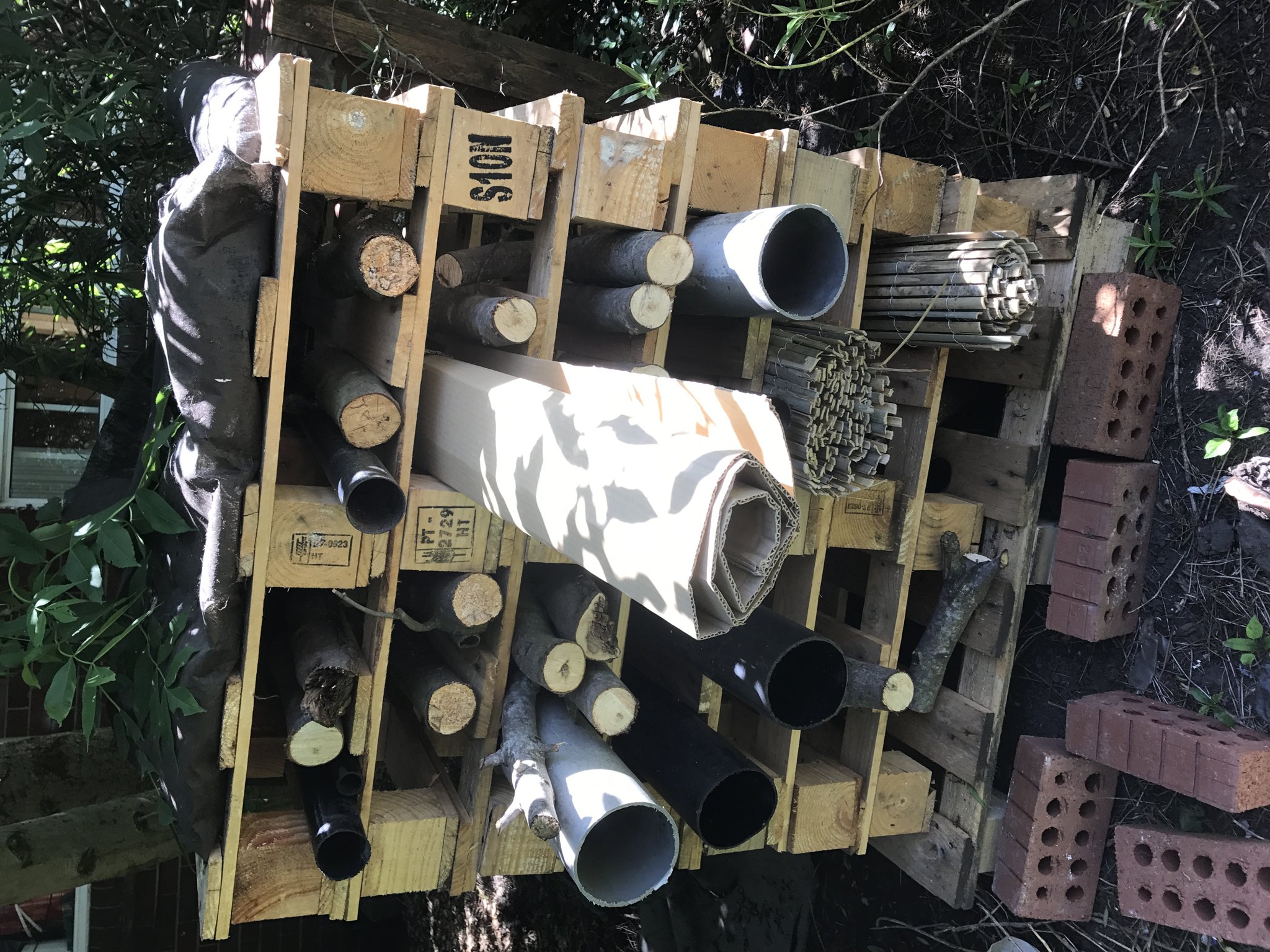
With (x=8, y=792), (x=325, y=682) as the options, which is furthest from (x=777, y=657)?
(x=8, y=792)

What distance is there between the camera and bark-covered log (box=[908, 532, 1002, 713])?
8.65 ft

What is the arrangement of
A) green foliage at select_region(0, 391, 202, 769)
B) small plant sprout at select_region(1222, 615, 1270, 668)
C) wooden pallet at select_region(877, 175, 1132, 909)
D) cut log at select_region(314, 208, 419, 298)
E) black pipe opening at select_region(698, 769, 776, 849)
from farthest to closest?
wooden pallet at select_region(877, 175, 1132, 909)
small plant sprout at select_region(1222, 615, 1270, 668)
black pipe opening at select_region(698, 769, 776, 849)
green foliage at select_region(0, 391, 202, 769)
cut log at select_region(314, 208, 419, 298)

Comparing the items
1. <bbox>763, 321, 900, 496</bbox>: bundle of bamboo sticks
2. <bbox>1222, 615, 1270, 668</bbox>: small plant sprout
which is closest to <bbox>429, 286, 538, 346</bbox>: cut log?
<bbox>763, 321, 900, 496</bbox>: bundle of bamboo sticks

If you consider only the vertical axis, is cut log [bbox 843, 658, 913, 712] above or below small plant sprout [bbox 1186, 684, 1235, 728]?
below

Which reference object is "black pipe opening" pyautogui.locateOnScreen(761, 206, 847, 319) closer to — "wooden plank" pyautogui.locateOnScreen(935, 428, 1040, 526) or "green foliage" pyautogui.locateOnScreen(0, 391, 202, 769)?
"wooden plank" pyautogui.locateOnScreen(935, 428, 1040, 526)

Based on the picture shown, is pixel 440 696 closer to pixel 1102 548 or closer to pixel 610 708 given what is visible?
pixel 610 708

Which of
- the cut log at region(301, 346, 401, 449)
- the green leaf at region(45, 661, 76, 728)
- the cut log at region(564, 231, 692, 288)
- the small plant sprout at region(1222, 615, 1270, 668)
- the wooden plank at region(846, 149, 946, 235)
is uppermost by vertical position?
the wooden plank at region(846, 149, 946, 235)

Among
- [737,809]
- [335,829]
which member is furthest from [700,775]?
[335,829]

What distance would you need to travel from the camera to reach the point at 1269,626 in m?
2.34

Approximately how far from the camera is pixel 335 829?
194 centimetres

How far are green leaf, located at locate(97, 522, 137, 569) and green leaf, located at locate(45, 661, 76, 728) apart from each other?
0.77 ft

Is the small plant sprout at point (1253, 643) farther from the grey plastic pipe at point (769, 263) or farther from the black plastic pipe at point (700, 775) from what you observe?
the grey plastic pipe at point (769, 263)

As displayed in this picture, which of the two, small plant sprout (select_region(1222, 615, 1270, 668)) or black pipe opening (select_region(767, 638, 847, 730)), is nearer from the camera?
black pipe opening (select_region(767, 638, 847, 730))

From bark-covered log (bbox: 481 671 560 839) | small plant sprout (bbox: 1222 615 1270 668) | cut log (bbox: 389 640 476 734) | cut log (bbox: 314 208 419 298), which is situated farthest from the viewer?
small plant sprout (bbox: 1222 615 1270 668)
